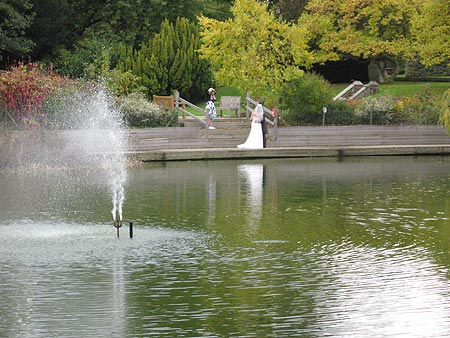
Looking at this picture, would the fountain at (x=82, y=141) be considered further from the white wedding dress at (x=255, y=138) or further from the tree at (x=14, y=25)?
the tree at (x=14, y=25)

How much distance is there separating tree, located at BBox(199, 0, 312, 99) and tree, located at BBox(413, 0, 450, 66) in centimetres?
885

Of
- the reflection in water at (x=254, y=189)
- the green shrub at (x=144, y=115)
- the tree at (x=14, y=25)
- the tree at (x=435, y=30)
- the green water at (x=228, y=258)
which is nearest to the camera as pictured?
the green water at (x=228, y=258)

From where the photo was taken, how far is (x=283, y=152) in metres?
44.2

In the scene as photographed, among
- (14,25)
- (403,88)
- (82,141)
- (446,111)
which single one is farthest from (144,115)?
(403,88)

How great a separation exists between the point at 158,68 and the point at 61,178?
20706 millimetres

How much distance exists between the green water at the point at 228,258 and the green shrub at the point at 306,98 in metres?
12.5

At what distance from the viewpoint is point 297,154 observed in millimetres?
44469

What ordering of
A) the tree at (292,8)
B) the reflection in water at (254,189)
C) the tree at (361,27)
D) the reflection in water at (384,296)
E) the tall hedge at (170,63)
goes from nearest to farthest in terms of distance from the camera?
the reflection in water at (384,296) → the reflection in water at (254,189) → the tall hedge at (170,63) → the tree at (361,27) → the tree at (292,8)

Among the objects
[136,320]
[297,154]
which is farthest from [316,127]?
[136,320]

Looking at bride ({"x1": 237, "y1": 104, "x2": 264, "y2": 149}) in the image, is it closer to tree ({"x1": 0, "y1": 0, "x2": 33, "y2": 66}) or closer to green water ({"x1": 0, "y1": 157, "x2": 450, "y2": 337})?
green water ({"x1": 0, "y1": 157, "x2": 450, "y2": 337})

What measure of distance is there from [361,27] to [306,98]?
50.0 ft

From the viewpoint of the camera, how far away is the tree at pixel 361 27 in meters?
60.3

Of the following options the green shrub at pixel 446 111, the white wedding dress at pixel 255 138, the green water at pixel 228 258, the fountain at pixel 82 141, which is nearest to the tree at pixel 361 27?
the green shrub at pixel 446 111

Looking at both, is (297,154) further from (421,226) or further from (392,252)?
(392,252)
